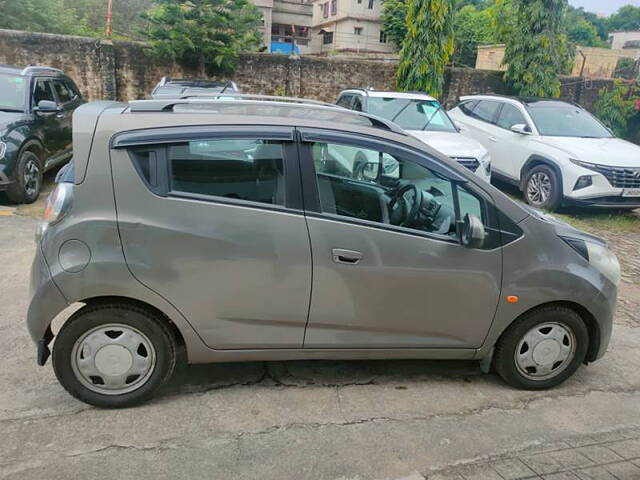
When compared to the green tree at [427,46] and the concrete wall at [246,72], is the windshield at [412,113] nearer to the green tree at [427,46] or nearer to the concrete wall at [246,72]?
the green tree at [427,46]

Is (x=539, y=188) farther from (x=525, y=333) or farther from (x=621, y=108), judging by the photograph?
(x=621, y=108)

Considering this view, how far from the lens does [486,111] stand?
402 inches

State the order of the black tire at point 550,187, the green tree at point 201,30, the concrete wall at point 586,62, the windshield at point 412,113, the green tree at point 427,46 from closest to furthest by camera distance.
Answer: the black tire at point 550,187, the windshield at point 412,113, the green tree at point 201,30, the green tree at point 427,46, the concrete wall at point 586,62

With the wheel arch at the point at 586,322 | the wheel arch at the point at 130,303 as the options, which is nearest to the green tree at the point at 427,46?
the wheel arch at the point at 586,322

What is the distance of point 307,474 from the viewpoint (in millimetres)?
2572

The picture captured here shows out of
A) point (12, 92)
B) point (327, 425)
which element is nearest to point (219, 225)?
point (327, 425)

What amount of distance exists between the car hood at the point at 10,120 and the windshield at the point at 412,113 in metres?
5.30

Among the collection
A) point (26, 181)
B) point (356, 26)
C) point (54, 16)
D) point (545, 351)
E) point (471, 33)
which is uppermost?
point (356, 26)

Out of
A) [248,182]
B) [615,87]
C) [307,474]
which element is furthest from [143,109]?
[615,87]

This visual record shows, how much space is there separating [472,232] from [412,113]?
643 cm

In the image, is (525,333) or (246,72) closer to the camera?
(525,333)

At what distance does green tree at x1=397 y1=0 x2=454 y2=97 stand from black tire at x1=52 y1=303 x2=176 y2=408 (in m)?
12.6

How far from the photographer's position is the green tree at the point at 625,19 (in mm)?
83062

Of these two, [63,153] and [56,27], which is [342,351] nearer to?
[63,153]
